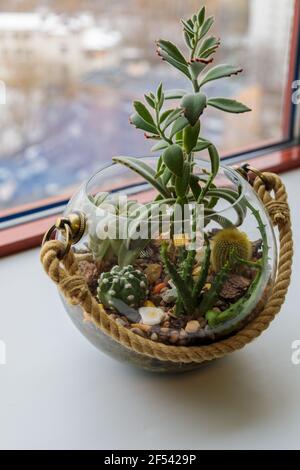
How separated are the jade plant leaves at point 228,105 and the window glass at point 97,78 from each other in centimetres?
49

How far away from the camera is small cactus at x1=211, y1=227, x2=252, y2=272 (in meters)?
0.59

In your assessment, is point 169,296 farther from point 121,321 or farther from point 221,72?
point 221,72

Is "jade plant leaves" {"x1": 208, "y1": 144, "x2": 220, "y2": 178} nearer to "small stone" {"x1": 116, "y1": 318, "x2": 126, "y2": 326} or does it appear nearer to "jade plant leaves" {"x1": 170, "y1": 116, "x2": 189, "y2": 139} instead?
"jade plant leaves" {"x1": 170, "y1": 116, "x2": 189, "y2": 139}

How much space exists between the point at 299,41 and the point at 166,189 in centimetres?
74

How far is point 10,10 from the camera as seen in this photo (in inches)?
36.4

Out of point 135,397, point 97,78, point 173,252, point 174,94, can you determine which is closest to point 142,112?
point 174,94

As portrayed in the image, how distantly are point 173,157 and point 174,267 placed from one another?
0.10 meters

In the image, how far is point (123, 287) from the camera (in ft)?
1.88

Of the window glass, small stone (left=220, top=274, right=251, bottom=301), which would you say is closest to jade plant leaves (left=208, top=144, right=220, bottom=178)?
small stone (left=220, top=274, right=251, bottom=301)

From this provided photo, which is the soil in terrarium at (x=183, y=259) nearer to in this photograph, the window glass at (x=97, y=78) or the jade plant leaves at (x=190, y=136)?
the jade plant leaves at (x=190, y=136)

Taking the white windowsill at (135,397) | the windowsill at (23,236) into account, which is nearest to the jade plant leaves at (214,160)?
the white windowsill at (135,397)

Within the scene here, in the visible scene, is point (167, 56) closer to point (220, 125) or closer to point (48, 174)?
point (48, 174)

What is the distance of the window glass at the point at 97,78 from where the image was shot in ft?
3.27
